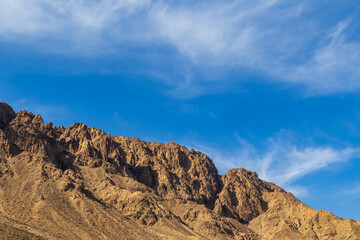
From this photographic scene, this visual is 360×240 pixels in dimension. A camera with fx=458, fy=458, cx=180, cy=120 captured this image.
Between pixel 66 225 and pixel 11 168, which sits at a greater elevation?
pixel 11 168

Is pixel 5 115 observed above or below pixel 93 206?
above

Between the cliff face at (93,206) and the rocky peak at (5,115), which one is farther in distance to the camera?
the rocky peak at (5,115)

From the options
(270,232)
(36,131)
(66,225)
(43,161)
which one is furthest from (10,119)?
(270,232)

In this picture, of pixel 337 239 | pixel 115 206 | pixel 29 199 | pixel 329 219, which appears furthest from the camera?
pixel 329 219

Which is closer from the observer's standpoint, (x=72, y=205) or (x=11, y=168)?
(x=72, y=205)

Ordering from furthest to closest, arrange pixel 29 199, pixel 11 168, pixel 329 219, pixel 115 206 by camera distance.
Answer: pixel 329 219 < pixel 115 206 < pixel 11 168 < pixel 29 199

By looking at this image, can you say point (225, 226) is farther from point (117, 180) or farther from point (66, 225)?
point (66, 225)

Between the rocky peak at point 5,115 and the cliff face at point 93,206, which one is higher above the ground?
the rocky peak at point 5,115

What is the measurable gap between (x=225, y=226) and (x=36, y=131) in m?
84.7

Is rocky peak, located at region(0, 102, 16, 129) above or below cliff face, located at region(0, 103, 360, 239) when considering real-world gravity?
above

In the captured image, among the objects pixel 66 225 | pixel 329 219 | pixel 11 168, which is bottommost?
pixel 66 225

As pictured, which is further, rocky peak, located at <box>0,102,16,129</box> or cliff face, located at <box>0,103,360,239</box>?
rocky peak, located at <box>0,102,16,129</box>

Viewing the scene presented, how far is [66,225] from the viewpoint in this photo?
119 m

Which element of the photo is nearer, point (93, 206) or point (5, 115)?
point (93, 206)
